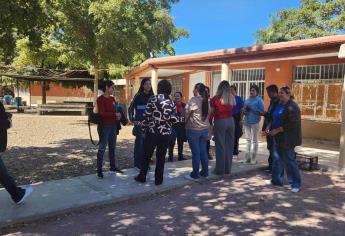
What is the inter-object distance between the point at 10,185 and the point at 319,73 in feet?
31.8

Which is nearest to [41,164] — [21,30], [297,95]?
[21,30]

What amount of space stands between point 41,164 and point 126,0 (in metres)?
9.98

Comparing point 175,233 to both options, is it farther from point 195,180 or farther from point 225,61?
point 225,61

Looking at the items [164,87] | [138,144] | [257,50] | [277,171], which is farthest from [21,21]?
[257,50]

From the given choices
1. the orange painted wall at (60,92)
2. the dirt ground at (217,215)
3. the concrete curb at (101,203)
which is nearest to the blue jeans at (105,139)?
the concrete curb at (101,203)

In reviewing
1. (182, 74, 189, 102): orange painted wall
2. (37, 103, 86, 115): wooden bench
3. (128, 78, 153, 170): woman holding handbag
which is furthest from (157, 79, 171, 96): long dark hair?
(37, 103, 86, 115): wooden bench

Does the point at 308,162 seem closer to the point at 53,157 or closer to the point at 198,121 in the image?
the point at 198,121

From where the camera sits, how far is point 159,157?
18.5 ft

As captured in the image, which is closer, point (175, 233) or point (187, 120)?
point (175, 233)

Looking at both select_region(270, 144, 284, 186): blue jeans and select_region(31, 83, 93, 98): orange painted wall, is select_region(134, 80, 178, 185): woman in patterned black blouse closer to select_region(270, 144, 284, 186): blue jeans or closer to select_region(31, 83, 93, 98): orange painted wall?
select_region(270, 144, 284, 186): blue jeans

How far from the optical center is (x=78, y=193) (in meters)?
5.20

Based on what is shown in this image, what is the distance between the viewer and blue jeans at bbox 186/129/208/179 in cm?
612

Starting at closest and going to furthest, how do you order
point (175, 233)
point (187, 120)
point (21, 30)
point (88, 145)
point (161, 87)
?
point (175, 233) < point (161, 87) < point (187, 120) < point (21, 30) < point (88, 145)

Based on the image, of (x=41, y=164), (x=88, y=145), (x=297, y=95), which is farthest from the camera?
(x=297, y=95)
